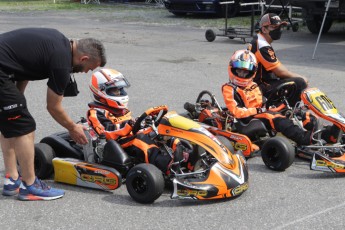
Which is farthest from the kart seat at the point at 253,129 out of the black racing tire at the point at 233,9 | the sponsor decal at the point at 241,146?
the black racing tire at the point at 233,9

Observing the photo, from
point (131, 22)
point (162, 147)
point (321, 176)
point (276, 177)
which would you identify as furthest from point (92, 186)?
point (131, 22)

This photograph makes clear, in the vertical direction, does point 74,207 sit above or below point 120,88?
below

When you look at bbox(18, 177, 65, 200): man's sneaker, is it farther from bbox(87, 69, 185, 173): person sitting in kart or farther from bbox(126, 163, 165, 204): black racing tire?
bbox(87, 69, 185, 173): person sitting in kart

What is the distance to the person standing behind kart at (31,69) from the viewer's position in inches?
194

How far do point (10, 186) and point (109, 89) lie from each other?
125cm

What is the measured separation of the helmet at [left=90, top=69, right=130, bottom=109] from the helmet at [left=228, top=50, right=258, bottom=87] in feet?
4.48

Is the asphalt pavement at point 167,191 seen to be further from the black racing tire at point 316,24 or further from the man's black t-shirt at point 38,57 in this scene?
the man's black t-shirt at point 38,57

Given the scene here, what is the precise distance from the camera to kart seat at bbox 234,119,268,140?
6.56 meters

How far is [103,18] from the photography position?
23.5 metres

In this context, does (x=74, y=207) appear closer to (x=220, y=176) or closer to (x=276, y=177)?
(x=220, y=176)

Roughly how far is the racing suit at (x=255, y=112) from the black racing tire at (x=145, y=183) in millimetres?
1759

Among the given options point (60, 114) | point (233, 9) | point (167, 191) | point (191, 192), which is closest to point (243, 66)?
point (167, 191)

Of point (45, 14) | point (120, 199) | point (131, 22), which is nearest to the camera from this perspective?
point (120, 199)

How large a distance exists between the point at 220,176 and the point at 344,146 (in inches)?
58.0
